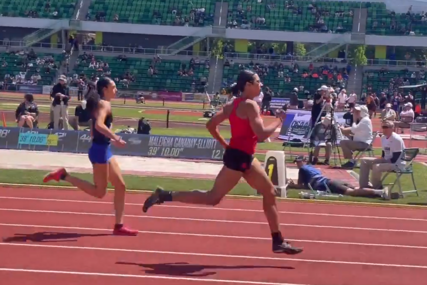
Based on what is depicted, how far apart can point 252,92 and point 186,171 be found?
30.0 feet

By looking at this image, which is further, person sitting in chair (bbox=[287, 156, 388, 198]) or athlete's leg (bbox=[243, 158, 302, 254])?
person sitting in chair (bbox=[287, 156, 388, 198])

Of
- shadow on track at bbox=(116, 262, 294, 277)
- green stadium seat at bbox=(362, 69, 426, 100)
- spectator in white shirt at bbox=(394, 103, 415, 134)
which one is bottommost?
green stadium seat at bbox=(362, 69, 426, 100)

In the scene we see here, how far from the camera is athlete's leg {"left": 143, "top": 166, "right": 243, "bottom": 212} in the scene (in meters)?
8.57

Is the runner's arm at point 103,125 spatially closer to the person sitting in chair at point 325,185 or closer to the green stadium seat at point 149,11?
the person sitting in chair at point 325,185

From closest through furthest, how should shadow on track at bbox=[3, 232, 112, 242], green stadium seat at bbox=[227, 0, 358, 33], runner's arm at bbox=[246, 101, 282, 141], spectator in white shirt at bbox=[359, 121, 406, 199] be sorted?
runner's arm at bbox=[246, 101, 282, 141] → shadow on track at bbox=[3, 232, 112, 242] → spectator in white shirt at bbox=[359, 121, 406, 199] → green stadium seat at bbox=[227, 0, 358, 33]

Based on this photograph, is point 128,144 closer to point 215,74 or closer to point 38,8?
point 215,74

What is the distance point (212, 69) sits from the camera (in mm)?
58312

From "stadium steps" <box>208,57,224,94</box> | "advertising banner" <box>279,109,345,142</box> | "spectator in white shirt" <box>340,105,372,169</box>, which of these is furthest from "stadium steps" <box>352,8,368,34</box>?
"spectator in white shirt" <box>340,105,372,169</box>

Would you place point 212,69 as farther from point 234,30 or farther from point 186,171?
point 186,171

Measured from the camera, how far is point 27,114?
21609 millimetres

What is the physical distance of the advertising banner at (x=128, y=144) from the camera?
20.0 meters

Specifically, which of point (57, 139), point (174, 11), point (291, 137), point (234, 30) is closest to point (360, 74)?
point (234, 30)

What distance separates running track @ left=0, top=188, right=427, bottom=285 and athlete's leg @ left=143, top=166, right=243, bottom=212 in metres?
0.55

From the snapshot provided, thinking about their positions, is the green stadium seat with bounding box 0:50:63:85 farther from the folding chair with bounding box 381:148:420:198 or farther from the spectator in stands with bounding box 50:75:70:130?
the folding chair with bounding box 381:148:420:198
